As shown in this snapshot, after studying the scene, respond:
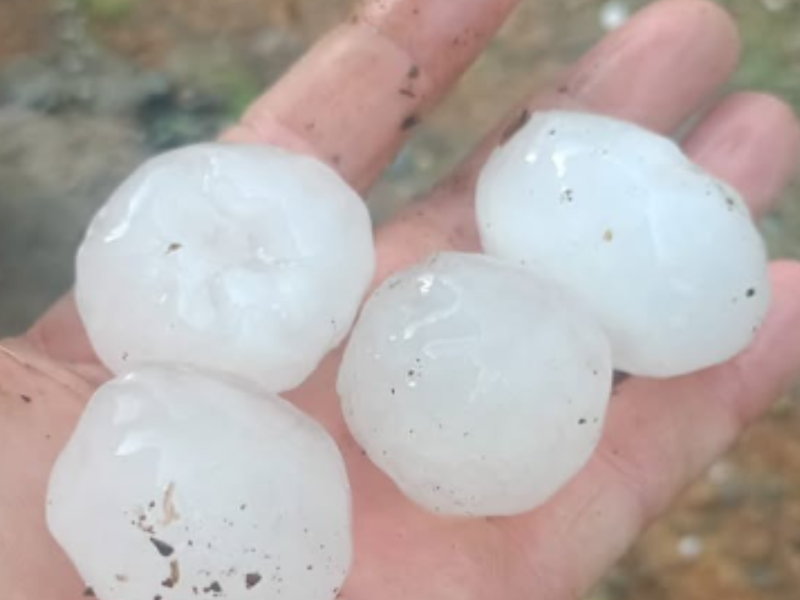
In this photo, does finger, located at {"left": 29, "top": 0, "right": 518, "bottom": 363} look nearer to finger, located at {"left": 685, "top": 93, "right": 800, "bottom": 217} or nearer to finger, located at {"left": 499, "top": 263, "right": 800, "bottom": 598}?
finger, located at {"left": 685, "top": 93, "right": 800, "bottom": 217}

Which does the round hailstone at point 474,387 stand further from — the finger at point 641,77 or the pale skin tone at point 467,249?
the finger at point 641,77

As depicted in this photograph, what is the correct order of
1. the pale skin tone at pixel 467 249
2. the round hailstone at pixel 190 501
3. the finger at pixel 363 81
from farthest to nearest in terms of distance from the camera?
the finger at pixel 363 81
the pale skin tone at pixel 467 249
the round hailstone at pixel 190 501

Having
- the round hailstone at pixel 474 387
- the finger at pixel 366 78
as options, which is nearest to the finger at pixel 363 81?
the finger at pixel 366 78

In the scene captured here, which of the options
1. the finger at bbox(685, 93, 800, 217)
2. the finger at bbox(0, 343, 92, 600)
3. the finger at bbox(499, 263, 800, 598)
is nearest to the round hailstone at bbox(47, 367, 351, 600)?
the finger at bbox(0, 343, 92, 600)

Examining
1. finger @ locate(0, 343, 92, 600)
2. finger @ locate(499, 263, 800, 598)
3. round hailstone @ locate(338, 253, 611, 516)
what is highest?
round hailstone @ locate(338, 253, 611, 516)

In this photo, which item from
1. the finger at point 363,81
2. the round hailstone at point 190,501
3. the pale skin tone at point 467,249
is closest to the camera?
the round hailstone at point 190,501

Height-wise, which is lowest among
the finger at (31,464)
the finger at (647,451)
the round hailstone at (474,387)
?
the finger at (647,451)

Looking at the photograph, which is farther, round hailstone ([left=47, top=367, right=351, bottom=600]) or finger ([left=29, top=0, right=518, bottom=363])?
finger ([left=29, top=0, right=518, bottom=363])
